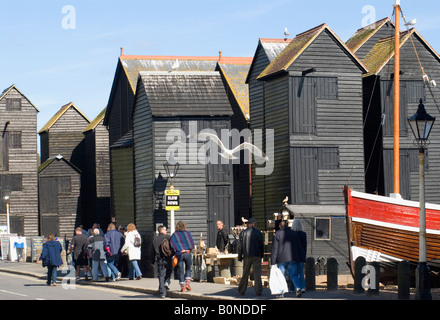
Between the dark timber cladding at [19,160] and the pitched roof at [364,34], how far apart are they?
27545mm

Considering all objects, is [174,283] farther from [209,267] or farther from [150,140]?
[150,140]

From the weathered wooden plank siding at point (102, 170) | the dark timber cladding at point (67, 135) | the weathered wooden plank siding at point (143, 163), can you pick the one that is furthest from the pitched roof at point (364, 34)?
the dark timber cladding at point (67, 135)

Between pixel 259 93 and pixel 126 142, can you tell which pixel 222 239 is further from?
pixel 126 142

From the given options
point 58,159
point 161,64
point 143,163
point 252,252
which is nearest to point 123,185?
point 143,163

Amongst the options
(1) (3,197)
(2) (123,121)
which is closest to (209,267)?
(2) (123,121)

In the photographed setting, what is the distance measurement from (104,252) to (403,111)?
15.9 metres

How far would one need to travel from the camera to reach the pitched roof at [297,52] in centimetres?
3662

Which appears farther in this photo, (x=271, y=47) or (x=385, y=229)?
(x=271, y=47)

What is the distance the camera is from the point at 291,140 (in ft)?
119

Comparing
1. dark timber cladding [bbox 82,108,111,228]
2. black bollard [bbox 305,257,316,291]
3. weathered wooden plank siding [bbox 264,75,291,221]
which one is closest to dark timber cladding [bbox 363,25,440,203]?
weathered wooden plank siding [bbox 264,75,291,221]

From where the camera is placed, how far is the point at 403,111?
3784 cm

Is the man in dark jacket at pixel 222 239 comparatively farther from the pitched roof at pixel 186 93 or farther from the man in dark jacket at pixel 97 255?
the pitched roof at pixel 186 93

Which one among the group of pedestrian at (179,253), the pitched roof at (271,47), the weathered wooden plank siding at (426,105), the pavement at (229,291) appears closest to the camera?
the pavement at (229,291)

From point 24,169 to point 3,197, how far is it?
9.21 ft
